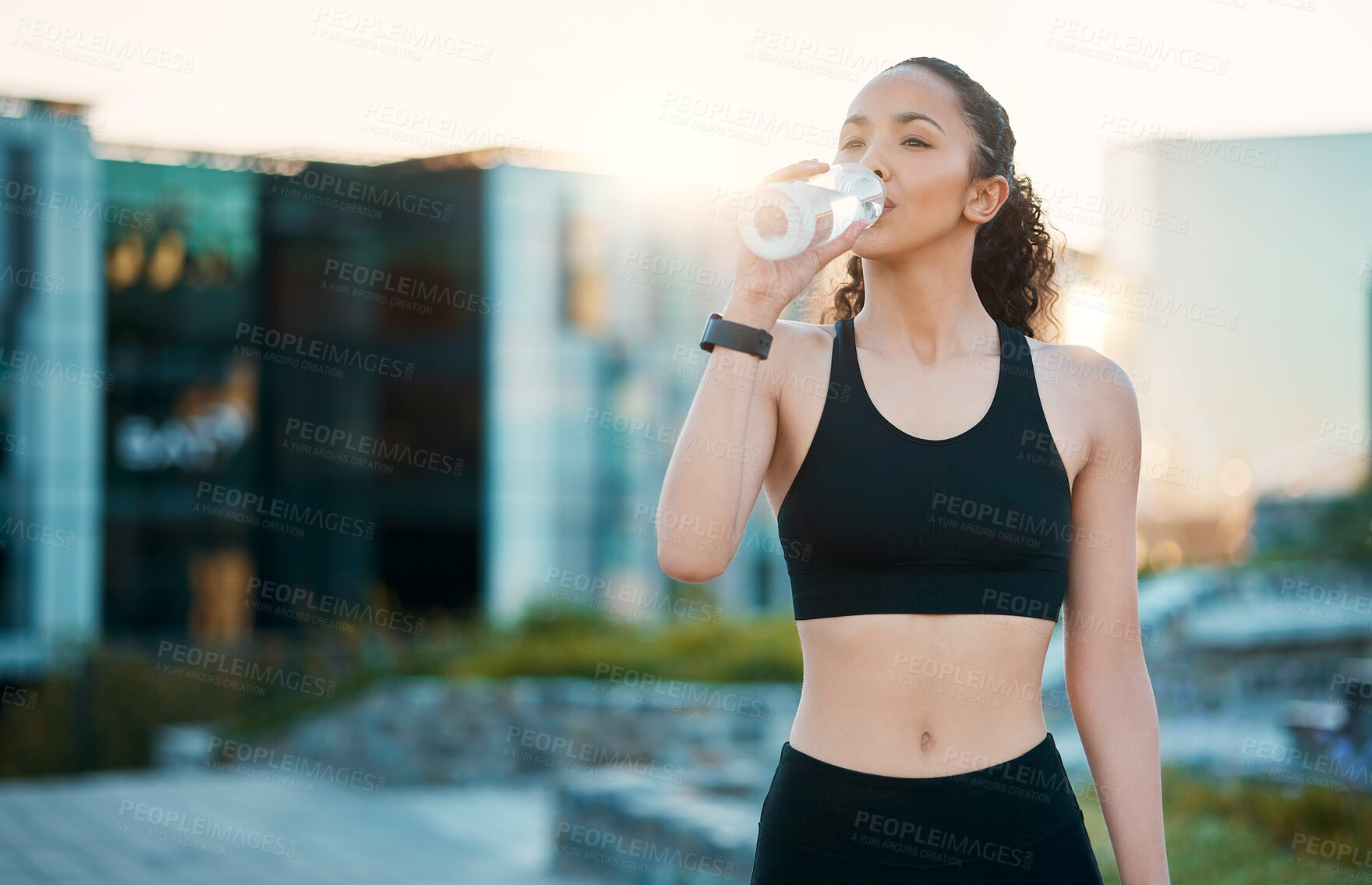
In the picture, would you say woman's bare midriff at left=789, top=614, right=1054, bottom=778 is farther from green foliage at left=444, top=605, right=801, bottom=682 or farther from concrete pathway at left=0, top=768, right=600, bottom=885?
green foliage at left=444, top=605, right=801, bottom=682

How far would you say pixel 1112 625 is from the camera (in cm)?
200

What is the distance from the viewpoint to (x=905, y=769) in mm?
1832

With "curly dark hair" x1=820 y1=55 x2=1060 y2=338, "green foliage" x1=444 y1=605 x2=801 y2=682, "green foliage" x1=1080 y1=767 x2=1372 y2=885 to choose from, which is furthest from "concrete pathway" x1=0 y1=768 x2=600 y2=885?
"curly dark hair" x1=820 y1=55 x2=1060 y2=338

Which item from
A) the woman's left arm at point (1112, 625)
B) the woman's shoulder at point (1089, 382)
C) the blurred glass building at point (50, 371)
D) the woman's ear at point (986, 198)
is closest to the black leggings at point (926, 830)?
the woman's left arm at point (1112, 625)

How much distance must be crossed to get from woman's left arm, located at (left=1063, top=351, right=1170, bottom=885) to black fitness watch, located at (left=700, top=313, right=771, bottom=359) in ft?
1.94

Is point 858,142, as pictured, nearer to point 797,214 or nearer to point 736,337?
point 797,214

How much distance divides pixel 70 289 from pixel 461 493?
24.1 ft

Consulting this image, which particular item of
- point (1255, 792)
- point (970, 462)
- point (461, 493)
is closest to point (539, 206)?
point (461, 493)

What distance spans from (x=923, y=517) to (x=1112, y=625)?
0.42 meters

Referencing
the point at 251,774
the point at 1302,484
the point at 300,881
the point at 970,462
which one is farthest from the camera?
the point at 1302,484

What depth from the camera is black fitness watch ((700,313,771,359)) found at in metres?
1.82

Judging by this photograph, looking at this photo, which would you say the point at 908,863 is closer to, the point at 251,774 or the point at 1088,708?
the point at 1088,708

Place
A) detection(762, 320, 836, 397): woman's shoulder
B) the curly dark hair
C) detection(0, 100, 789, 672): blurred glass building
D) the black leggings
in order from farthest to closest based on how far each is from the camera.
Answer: detection(0, 100, 789, 672): blurred glass building < the curly dark hair < detection(762, 320, 836, 397): woman's shoulder < the black leggings

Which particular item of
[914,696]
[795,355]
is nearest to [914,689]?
[914,696]
